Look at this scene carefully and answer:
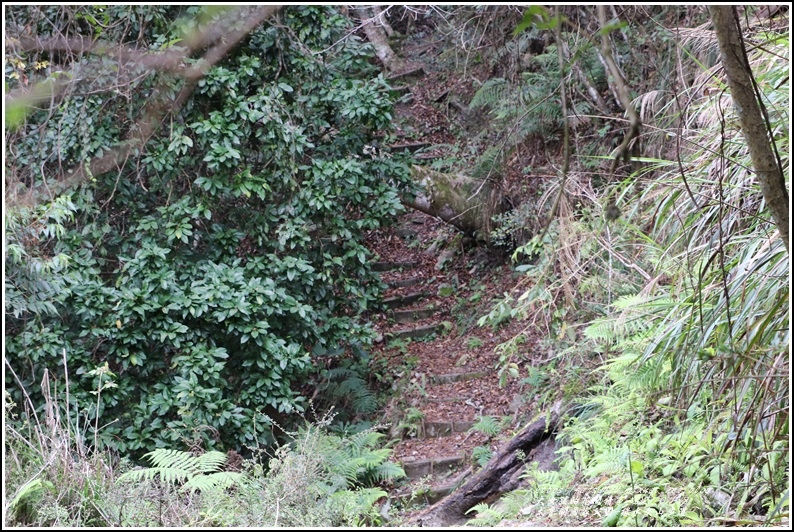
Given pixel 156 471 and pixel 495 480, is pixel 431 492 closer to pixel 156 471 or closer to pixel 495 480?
pixel 495 480

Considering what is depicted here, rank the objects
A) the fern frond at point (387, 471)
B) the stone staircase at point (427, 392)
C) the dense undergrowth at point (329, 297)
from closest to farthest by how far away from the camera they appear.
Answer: the dense undergrowth at point (329, 297), the fern frond at point (387, 471), the stone staircase at point (427, 392)

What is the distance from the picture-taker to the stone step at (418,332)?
7.48 m

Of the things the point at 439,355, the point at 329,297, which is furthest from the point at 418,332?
the point at 329,297

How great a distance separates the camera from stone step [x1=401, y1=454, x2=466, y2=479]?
18.1 ft

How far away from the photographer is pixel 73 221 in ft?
15.7

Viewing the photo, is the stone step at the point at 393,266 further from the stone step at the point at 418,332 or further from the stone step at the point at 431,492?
the stone step at the point at 431,492

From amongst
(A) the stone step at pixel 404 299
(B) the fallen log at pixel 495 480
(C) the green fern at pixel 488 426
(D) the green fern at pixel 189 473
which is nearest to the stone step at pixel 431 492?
(C) the green fern at pixel 488 426

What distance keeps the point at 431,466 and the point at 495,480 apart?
118 centimetres

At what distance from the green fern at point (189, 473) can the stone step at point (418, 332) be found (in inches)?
144

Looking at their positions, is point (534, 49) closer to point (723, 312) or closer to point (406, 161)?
point (406, 161)

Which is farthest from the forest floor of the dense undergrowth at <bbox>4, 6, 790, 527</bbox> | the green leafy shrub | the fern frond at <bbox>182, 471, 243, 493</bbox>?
the fern frond at <bbox>182, 471, 243, 493</bbox>

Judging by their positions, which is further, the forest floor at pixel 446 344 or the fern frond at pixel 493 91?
the fern frond at pixel 493 91

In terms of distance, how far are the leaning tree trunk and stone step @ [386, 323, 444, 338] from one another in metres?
1.20

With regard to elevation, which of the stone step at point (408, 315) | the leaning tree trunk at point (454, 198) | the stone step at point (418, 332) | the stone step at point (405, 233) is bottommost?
the stone step at point (418, 332)
